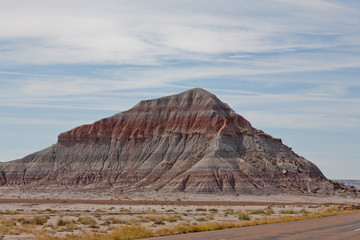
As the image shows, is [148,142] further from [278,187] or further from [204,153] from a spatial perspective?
[278,187]

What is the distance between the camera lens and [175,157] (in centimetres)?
13412

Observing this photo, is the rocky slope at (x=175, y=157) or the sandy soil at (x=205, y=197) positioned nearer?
the sandy soil at (x=205, y=197)

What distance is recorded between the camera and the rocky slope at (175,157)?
392 ft

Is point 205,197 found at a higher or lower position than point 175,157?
lower

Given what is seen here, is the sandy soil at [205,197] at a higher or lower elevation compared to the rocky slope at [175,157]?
lower

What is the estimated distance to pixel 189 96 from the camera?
490 feet

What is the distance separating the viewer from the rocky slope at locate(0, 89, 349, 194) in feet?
392

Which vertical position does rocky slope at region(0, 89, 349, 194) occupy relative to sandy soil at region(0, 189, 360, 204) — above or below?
above

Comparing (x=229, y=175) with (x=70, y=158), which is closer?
(x=229, y=175)

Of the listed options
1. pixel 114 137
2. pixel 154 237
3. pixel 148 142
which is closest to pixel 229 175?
pixel 148 142

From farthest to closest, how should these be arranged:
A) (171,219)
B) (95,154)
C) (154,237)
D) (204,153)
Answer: (95,154)
(204,153)
(171,219)
(154,237)

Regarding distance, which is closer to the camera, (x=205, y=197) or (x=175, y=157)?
(x=205, y=197)

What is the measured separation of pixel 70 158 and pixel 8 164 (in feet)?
65.9

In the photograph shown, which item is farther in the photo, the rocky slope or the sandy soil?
the rocky slope
